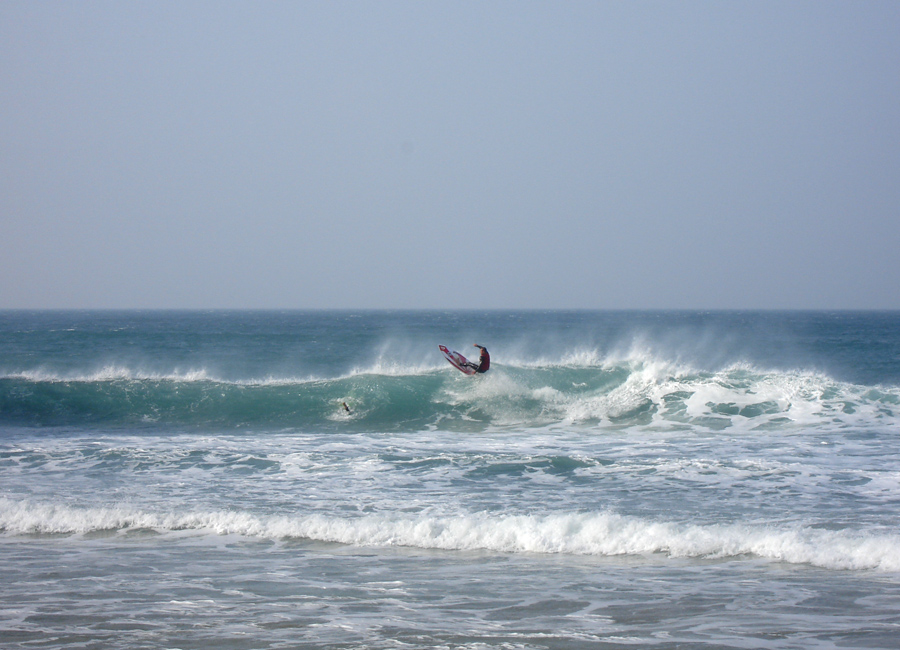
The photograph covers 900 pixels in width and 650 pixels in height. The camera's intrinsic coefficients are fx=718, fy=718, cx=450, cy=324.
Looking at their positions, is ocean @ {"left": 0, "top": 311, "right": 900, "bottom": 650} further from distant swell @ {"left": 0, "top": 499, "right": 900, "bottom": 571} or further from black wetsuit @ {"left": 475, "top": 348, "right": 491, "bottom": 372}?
black wetsuit @ {"left": 475, "top": 348, "right": 491, "bottom": 372}

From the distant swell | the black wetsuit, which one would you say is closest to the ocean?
the distant swell

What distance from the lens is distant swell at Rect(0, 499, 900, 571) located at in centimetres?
919

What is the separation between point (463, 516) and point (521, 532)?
3.88ft

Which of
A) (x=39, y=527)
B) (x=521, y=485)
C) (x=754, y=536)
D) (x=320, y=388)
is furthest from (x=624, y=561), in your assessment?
(x=320, y=388)

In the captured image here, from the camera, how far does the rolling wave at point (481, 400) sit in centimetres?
1975

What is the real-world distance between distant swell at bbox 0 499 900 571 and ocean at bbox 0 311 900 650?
4cm

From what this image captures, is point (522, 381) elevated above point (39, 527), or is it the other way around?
point (522, 381)

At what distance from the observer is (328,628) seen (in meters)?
7.02

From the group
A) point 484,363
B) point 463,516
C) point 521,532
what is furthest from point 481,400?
point 521,532

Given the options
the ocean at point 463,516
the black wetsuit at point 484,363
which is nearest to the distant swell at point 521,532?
the ocean at point 463,516

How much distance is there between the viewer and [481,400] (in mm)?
23234

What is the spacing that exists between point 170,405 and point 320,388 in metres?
4.90

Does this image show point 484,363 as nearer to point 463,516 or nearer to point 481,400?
point 481,400

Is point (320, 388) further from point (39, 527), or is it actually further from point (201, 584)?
point (201, 584)
